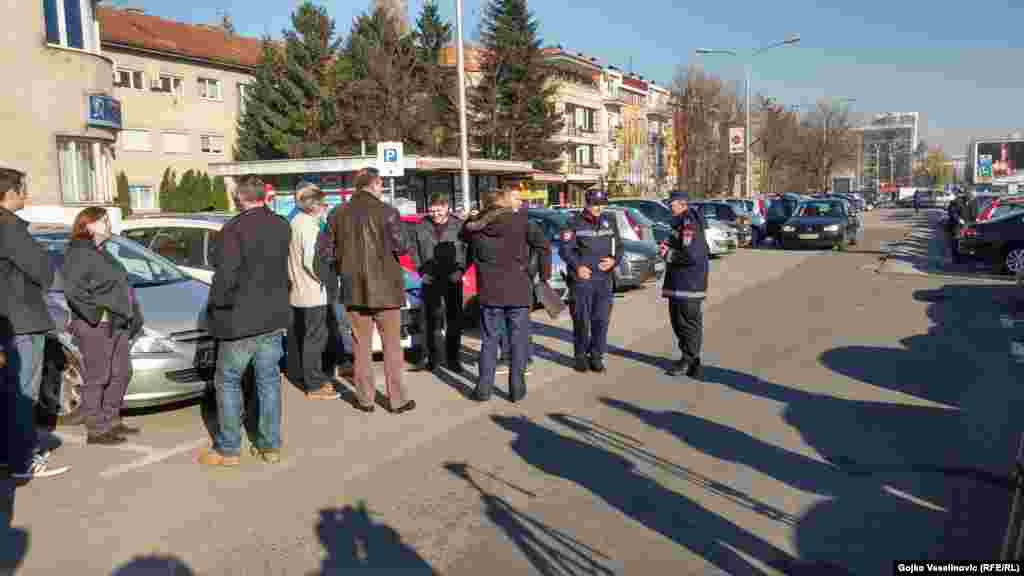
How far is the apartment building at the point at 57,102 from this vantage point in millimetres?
19094

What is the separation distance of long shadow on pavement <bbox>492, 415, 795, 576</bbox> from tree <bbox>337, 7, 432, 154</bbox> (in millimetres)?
39885

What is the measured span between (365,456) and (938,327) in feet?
28.0

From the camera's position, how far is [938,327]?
1126cm

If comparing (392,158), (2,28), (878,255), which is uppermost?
(2,28)

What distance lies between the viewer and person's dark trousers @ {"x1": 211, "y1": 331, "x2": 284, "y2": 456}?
568cm

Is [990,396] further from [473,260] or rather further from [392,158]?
[392,158]

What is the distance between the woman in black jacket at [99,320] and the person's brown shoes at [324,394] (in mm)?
1795

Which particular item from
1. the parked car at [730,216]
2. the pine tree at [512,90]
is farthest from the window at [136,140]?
the parked car at [730,216]

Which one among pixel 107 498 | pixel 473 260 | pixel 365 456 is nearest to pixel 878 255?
pixel 473 260

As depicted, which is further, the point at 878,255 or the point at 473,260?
the point at 878,255

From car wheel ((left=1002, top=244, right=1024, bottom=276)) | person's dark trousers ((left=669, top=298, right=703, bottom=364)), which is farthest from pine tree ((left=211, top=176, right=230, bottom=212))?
person's dark trousers ((left=669, top=298, right=703, bottom=364))

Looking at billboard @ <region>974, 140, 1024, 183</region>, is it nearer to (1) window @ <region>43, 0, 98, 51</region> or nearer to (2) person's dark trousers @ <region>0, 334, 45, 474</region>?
(1) window @ <region>43, 0, 98, 51</region>

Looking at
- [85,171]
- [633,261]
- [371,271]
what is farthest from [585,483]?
A: [85,171]

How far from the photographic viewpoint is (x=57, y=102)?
1986cm
